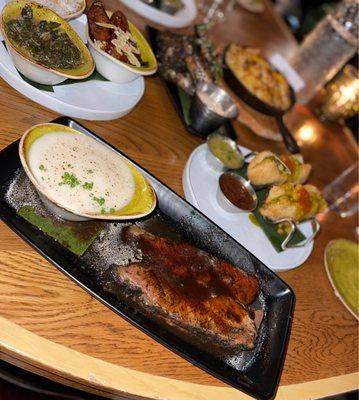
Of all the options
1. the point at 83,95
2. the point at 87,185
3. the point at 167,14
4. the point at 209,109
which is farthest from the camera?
the point at 167,14

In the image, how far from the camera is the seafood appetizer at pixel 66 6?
2566mm

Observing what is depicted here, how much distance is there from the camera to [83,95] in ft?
8.18

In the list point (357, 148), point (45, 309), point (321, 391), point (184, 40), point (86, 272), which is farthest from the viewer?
point (357, 148)

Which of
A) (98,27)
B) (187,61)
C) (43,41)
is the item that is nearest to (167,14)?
(187,61)

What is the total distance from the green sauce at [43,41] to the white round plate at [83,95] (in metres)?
0.15

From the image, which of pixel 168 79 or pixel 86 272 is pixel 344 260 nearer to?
pixel 168 79

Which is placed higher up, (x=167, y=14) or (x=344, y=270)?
(x=167, y=14)

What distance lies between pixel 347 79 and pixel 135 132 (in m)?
3.30

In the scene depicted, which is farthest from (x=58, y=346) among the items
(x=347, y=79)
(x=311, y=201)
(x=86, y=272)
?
(x=347, y=79)

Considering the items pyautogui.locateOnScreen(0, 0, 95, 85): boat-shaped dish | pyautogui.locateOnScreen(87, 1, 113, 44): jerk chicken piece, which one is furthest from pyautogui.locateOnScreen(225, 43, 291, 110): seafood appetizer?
pyautogui.locateOnScreen(0, 0, 95, 85): boat-shaped dish

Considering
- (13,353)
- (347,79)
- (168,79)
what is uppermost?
(347,79)

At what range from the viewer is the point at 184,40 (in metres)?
3.46

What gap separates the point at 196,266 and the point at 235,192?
78 cm

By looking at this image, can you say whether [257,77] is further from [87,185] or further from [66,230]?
[66,230]
